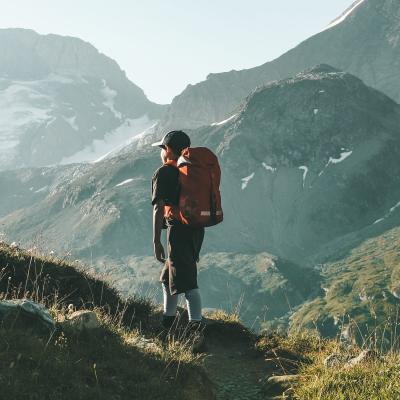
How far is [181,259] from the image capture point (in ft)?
24.9

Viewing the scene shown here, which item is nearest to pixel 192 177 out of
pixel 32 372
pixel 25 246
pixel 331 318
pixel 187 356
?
pixel 187 356

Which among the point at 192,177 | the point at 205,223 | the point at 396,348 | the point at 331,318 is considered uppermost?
the point at 192,177

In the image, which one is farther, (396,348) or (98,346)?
(396,348)

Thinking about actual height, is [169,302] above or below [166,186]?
below

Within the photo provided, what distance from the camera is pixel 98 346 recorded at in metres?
5.36

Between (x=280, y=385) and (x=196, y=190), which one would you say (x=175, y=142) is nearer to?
(x=196, y=190)

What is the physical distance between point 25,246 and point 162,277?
160 inches

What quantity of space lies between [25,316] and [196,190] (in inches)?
124

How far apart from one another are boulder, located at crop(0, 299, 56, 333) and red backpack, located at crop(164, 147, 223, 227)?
2.71m

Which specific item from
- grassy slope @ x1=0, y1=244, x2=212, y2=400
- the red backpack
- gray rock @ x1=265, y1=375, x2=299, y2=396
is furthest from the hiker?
gray rock @ x1=265, y1=375, x2=299, y2=396

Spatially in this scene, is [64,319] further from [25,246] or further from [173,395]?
[25,246]

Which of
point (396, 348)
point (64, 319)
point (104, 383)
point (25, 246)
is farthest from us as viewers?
point (25, 246)

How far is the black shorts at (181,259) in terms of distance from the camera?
24.8 ft

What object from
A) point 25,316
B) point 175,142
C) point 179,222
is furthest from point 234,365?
point 25,316
